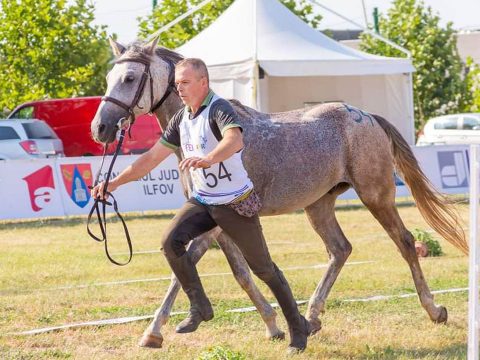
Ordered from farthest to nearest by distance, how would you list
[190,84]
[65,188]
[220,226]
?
[65,188] → [220,226] → [190,84]

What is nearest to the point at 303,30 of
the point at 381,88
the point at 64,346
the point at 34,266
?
the point at 381,88

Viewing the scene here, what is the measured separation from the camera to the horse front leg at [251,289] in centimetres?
779

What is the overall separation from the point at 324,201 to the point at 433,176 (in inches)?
525

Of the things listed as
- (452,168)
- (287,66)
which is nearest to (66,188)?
(287,66)

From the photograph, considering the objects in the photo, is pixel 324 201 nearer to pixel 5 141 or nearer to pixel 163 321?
pixel 163 321

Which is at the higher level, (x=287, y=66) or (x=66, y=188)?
(x=287, y=66)

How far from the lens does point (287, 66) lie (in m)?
21.8

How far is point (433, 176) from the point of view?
2195 centimetres

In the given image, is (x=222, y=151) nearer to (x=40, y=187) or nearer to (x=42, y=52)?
(x=40, y=187)

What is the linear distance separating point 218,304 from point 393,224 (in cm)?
177

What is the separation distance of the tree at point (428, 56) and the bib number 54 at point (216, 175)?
3234 cm

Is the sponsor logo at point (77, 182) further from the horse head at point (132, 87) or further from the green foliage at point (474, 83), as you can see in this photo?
the green foliage at point (474, 83)

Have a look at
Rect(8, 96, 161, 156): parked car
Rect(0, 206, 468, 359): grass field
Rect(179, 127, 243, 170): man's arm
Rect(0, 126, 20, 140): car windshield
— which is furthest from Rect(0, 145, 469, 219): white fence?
Rect(179, 127, 243, 170): man's arm

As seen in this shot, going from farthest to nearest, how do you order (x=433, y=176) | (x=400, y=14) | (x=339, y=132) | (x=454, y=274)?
(x=400, y=14), (x=433, y=176), (x=454, y=274), (x=339, y=132)
